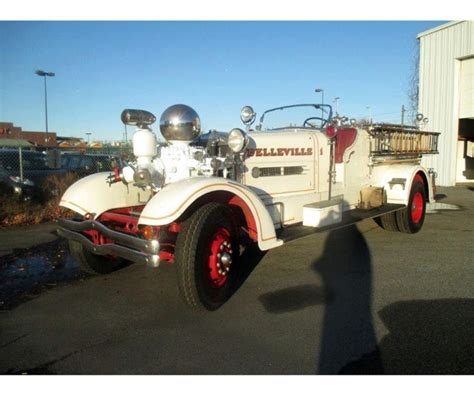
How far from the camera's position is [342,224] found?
510 cm

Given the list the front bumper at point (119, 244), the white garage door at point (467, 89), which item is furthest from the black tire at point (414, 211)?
the white garage door at point (467, 89)

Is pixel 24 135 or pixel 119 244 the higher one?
pixel 24 135

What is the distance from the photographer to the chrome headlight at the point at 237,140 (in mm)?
Result: 4059

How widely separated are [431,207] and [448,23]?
8.58 m

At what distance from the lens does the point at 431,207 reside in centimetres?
1009

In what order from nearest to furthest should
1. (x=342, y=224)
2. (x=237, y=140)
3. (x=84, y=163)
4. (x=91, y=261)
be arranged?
(x=237, y=140) < (x=91, y=261) < (x=342, y=224) < (x=84, y=163)

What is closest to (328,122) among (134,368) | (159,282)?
(159,282)

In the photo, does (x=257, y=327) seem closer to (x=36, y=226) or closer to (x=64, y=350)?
(x=64, y=350)

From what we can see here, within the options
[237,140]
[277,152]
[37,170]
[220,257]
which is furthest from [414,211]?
[37,170]

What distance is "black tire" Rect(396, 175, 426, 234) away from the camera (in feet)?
21.9

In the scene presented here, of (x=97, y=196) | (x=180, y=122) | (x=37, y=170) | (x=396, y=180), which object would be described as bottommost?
(x=97, y=196)

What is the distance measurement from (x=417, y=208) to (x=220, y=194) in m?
4.57

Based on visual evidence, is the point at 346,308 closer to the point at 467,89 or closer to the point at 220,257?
the point at 220,257

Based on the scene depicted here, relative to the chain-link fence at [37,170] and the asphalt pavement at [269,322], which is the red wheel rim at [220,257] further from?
the chain-link fence at [37,170]
